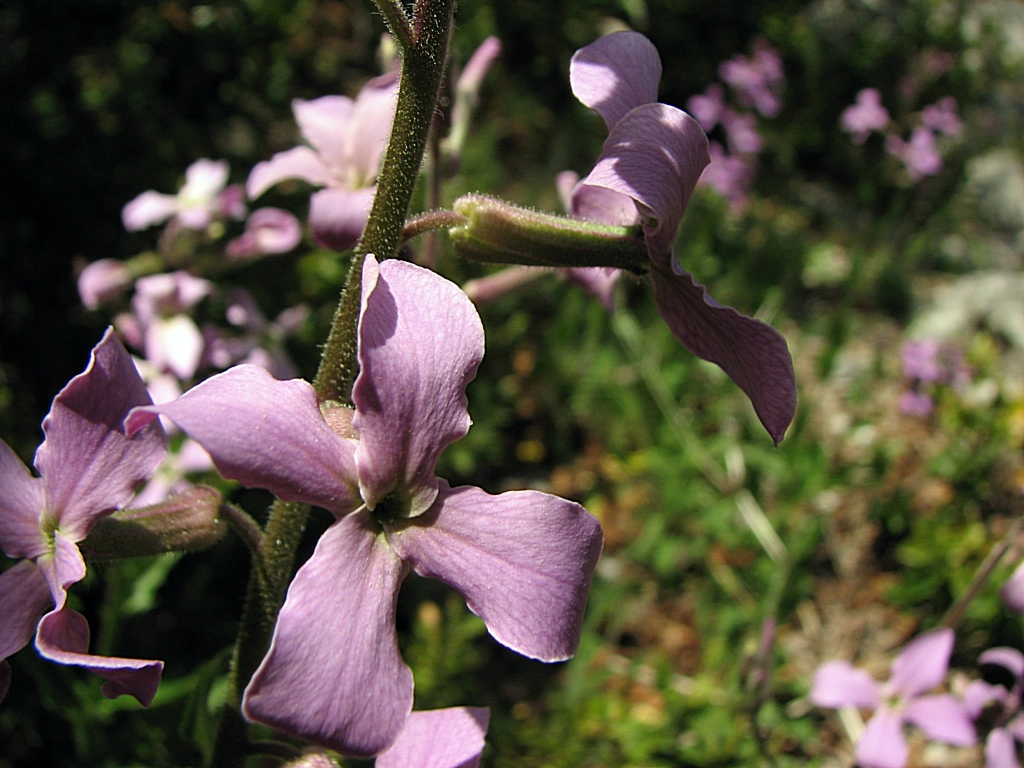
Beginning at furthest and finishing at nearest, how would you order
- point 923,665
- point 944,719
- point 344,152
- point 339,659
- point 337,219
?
1. point 923,665
2. point 944,719
3. point 344,152
4. point 337,219
5. point 339,659

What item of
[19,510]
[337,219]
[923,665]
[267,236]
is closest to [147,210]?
[267,236]

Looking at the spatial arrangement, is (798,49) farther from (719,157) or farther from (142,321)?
(142,321)

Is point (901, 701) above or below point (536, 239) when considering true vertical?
below

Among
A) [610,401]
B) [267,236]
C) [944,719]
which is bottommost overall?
[610,401]

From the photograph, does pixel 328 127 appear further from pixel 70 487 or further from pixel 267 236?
pixel 267 236

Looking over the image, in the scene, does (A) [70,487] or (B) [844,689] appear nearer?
(A) [70,487]

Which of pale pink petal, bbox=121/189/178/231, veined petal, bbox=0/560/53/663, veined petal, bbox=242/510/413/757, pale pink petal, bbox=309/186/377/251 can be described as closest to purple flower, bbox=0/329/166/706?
veined petal, bbox=0/560/53/663

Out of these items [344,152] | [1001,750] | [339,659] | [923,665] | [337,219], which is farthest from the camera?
[923,665]

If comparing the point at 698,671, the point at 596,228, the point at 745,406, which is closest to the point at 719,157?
the point at 745,406
